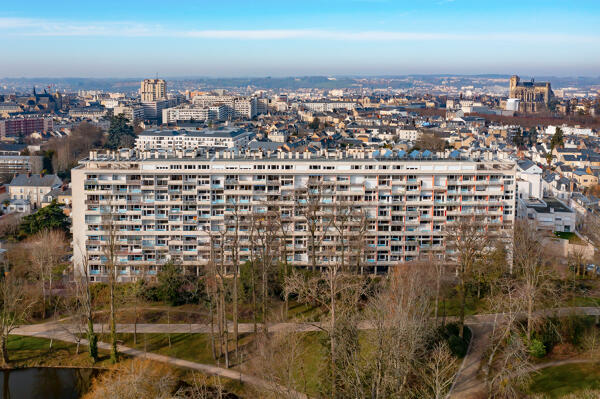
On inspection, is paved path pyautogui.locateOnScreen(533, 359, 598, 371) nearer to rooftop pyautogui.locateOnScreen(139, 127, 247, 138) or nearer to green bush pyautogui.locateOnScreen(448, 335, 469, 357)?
green bush pyautogui.locateOnScreen(448, 335, 469, 357)

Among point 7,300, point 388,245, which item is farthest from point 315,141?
point 7,300

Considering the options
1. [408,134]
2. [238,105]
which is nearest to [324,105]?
[238,105]

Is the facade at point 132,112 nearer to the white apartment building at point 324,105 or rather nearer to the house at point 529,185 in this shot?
the white apartment building at point 324,105

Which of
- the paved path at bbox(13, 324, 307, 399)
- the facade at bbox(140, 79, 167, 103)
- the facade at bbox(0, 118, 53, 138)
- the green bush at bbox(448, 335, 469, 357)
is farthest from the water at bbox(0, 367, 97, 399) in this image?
the facade at bbox(140, 79, 167, 103)

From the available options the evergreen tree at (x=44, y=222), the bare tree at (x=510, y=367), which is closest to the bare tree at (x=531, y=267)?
the bare tree at (x=510, y=367)

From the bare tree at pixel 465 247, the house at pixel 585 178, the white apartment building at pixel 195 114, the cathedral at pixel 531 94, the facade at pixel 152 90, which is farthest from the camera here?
the facade at pixel 152 90

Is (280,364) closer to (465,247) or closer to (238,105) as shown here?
(465,247)
